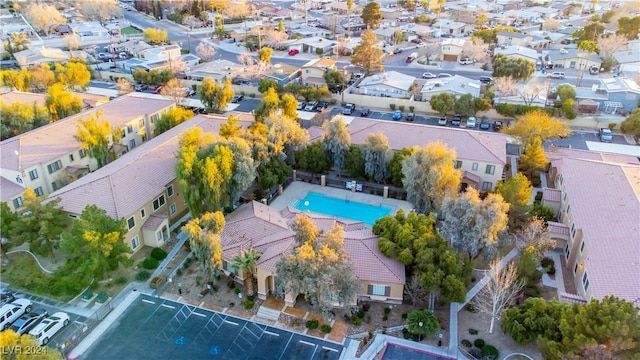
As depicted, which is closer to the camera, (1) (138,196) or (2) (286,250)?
(2) (286,250)

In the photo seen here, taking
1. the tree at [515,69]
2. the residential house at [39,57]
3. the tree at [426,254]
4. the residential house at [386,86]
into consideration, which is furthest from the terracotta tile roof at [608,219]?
the residential house at [39,57]

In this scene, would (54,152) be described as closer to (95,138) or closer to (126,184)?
(95,138)

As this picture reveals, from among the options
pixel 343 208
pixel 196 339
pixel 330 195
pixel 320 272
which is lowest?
pixel 196 339

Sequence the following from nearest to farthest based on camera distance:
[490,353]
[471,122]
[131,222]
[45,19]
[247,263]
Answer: [490,353] → [247,263] → [131,222] → [471,122] → [45,19]

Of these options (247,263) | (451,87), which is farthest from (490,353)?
(451,87)

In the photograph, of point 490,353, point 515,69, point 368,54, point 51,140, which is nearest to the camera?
point 490,353
